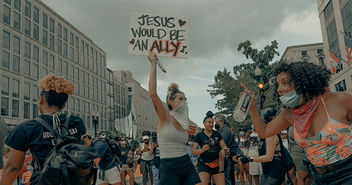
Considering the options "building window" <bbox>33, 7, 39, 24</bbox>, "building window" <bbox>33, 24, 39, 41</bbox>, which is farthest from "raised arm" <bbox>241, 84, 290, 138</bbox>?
"building window" <bbox>33, 7, 39, 24</bbox>

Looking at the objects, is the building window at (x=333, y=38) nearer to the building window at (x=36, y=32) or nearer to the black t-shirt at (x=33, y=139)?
the black t-shirt at (x=33, y=139)

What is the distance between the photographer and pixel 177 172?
4.25 metres

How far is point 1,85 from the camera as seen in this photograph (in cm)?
4566

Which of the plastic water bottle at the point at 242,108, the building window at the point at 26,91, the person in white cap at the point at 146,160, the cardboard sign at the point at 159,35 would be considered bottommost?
the person in white cap at the point at 146,160

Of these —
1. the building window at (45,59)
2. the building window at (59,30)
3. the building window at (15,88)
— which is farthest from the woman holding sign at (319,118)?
the building window at (59,30)

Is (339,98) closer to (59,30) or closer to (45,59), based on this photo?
(45,59)

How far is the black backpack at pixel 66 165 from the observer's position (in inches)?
99.7

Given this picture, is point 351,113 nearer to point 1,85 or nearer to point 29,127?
point 29,127

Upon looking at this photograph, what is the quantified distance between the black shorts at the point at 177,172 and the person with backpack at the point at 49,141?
1.54 metres

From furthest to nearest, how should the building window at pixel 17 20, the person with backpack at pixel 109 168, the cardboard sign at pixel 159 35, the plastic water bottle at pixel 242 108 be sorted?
the building window at pixel 17 20, the person with backpack at pixel 109 168, the cardboard sign at pixel 159 35, the plastic water bottle at pixel 242 108

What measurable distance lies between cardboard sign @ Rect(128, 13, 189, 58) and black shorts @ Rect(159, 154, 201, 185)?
7.47ft

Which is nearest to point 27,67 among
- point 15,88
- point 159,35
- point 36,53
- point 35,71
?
point 35,71

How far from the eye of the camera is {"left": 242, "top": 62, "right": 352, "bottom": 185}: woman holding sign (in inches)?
96.6

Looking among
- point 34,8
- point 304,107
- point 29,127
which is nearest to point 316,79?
point 304,107
